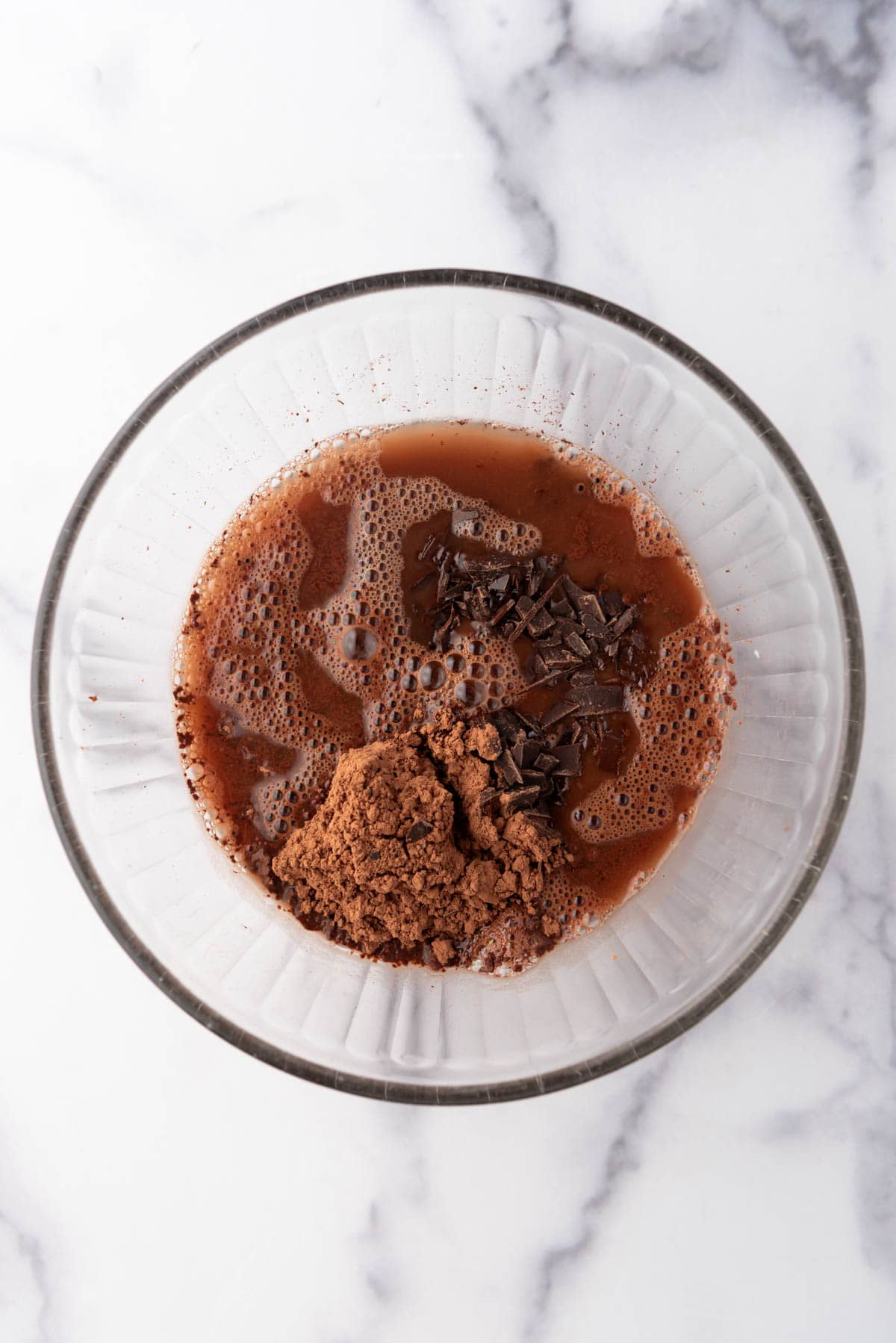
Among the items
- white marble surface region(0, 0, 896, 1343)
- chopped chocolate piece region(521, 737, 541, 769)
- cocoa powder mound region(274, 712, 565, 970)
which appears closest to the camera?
cocoa powder mound region(274, 712, 565, 970)

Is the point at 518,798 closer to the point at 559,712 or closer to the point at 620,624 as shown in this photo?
the point at 559,712

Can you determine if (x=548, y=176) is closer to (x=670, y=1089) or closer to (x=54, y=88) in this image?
(x=54, y=88)

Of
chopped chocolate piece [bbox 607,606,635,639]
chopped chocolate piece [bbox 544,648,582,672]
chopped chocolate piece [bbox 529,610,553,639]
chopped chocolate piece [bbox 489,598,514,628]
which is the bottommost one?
chopped chocolate piece [bbox 544,648,582,672]

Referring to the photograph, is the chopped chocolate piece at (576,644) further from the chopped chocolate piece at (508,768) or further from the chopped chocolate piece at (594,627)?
the chopped chocolate piece at (508,768)

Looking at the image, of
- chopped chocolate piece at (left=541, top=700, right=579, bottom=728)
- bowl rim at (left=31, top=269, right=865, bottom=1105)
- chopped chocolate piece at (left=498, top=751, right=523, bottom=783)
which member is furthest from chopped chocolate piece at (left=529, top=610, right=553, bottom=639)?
bowl rim at (left=31, top=269, right=865, bottom=1105)

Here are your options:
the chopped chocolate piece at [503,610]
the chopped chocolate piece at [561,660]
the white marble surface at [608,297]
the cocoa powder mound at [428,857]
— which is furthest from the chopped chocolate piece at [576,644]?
the white marble surface at [608,297]

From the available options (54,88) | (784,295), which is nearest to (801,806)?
(784,295)

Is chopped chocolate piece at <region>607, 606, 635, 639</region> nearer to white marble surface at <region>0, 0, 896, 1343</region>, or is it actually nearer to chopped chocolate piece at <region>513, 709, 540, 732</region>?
chopped chocolate piece at <region>513, 709, 540, 732</region>
